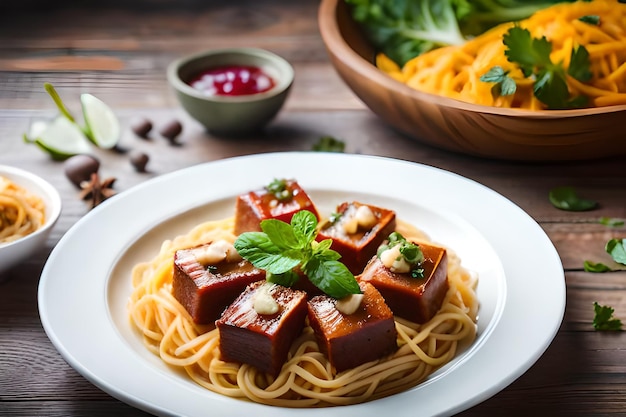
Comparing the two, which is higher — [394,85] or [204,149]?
[394,85]

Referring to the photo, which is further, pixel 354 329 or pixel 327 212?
pixel 327 212

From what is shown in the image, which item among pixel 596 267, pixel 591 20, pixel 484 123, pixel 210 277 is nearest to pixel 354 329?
pixel 210 277

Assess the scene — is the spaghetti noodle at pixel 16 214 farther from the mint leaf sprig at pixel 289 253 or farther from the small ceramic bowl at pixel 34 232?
the mint leaf sprig at pixel 289 253

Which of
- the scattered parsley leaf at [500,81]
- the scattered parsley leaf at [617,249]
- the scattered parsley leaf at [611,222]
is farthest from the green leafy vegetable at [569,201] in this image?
the scattered parsley leaf at [500,81]

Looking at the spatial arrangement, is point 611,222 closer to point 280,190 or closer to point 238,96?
point 280,190

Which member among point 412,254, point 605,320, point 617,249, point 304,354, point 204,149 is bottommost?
point 204,149

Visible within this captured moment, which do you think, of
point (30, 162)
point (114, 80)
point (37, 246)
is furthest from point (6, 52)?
point (37, 246)

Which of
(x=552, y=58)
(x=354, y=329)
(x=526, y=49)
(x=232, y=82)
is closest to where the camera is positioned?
(x=354, y=329)
